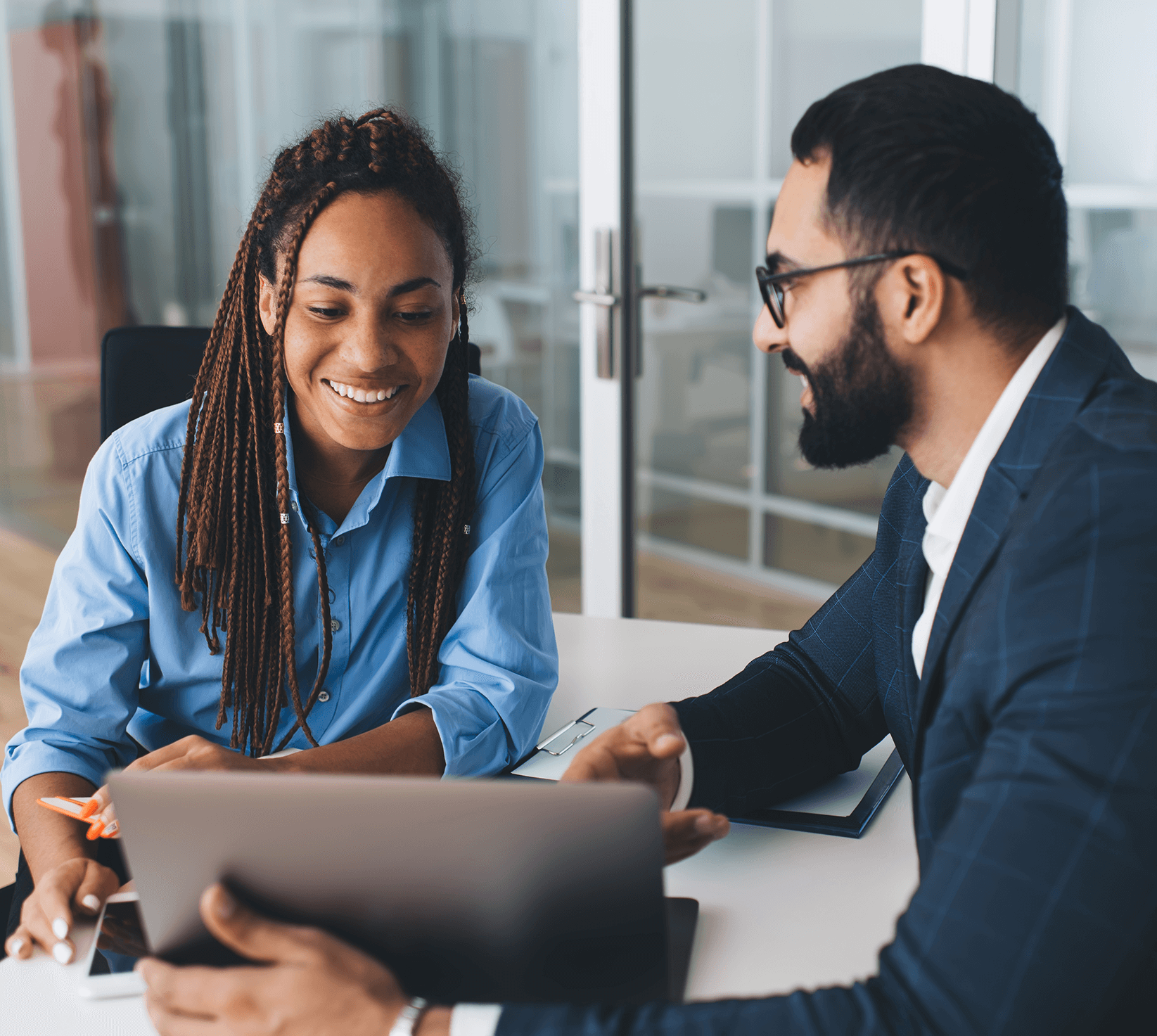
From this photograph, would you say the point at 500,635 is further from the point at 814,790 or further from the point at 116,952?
the point at 116,952

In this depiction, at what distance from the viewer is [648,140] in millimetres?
3387

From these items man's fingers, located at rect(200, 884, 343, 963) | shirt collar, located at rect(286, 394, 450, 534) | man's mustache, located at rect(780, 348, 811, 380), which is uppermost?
man's mustache, located at rect(780, 348, 811, 380)

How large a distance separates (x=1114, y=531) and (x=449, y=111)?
3067mm

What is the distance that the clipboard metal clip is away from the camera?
122cm

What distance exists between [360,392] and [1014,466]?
0.69 m

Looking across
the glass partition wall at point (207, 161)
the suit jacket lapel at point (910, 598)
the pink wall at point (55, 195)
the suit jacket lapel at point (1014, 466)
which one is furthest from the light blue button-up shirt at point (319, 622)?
the pink wall at point (55, 195)

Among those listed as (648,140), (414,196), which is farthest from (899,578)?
(648,140)

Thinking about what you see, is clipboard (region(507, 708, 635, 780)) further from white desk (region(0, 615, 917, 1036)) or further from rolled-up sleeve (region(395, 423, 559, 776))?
white desk (region(0, 615, 917, 1036))

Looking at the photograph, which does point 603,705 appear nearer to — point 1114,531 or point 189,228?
point 1114,531

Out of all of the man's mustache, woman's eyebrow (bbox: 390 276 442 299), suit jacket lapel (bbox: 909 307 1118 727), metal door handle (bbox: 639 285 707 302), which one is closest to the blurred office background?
metal door handle (bbox: 639 285 707 302)

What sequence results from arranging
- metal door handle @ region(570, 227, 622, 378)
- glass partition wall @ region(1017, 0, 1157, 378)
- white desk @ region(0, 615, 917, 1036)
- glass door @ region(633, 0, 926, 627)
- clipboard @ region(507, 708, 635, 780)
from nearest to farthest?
white desk @ region(0, 615, 917, 1036) → clipboard @ region(507, 708, 635, 780) → glass partition wall @ region(1017, 0, 1157, 378) → metal door handle @ region(570, 227, 622, 378) → glass door @ region(633, 0, 926, 627)

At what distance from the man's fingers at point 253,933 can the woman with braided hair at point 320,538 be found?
396 mm

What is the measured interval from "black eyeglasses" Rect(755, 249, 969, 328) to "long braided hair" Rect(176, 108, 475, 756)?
0.44m

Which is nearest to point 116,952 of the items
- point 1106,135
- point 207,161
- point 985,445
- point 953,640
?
point 953,640
